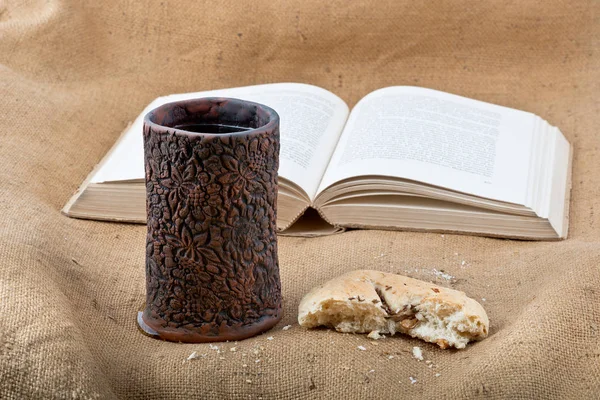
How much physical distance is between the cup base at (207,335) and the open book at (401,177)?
46cm

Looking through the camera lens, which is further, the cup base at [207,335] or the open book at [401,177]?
the open book at [401,177]

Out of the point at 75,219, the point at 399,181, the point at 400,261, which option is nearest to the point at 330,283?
the point at 400,261

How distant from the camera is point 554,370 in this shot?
56.4 inches

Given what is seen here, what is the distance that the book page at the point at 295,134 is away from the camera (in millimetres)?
2029

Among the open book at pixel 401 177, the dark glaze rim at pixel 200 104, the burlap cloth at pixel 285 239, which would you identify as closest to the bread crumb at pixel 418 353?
the burlap cloth at pixel 285 239

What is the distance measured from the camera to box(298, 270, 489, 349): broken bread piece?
1.52m

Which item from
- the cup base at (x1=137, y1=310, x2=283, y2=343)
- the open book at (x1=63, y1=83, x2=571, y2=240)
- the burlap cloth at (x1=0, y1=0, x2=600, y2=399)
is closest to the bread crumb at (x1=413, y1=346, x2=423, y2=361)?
the burlap cloth at (x1=0, y1=0, x2=600, y2=399)

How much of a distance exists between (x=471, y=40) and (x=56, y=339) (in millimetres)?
1722

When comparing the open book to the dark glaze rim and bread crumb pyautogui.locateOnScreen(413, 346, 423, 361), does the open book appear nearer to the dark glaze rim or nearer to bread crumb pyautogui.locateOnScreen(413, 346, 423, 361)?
the dark glaze rim

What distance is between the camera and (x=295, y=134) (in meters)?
2.18

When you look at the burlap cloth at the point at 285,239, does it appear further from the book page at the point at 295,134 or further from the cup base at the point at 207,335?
the book page at the point at 295,134

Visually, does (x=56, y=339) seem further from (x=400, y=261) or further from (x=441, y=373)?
(x=400, y=261)

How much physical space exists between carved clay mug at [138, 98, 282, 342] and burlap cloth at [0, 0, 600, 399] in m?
0.05

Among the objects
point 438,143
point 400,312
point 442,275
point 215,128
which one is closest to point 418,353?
point 400,312
